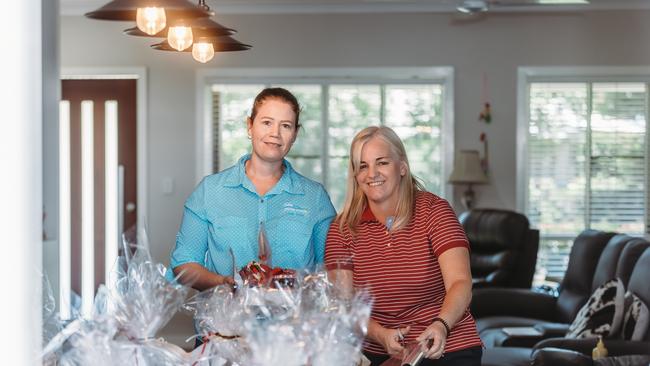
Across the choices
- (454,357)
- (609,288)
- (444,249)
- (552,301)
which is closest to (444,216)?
(444,249)

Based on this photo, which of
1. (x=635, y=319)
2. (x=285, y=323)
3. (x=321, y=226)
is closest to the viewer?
(x=285, y=323)

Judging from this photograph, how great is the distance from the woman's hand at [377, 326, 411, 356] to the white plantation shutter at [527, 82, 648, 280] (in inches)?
→ 219

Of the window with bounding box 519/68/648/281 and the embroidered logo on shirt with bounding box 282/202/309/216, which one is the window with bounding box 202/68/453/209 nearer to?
the window with bounding box 519/68/648/281

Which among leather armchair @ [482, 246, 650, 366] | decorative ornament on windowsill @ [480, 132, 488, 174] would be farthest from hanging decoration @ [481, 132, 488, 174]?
leather armchair @ [482, 246, 650, 366]

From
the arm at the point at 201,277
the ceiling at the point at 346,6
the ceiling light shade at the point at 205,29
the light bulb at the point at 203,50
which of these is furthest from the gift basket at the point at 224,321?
the ceiling at the point at 346,6

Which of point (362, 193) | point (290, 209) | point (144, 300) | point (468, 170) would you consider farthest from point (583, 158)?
point (144, 300)

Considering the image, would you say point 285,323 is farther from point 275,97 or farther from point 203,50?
point 203,50

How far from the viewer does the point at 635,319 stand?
4375 mm

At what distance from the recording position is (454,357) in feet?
8.68

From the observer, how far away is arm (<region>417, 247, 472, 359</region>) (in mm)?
2369

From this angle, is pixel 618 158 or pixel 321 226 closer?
pixel 321 226

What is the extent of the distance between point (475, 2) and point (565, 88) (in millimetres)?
1707

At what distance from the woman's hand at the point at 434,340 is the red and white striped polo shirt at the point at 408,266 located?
0.21 meters

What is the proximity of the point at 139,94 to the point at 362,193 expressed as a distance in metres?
5.32
